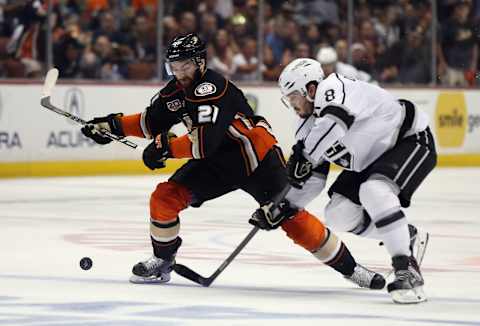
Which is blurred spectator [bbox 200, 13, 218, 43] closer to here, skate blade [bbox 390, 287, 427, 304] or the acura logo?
the acura logo

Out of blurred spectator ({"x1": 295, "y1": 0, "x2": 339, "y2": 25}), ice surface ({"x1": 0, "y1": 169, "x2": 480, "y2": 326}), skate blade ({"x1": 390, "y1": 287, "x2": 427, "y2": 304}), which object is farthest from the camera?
Answer: blurred spectator ({"x1": 295, "y1": 0, "x2": 339, "y2": 25})

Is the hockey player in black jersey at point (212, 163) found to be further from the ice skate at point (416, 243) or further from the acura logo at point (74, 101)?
the acura logo at point (74, 101)

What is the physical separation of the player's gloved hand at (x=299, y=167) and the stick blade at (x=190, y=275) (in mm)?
663

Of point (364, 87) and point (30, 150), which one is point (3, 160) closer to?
point (30, 150)

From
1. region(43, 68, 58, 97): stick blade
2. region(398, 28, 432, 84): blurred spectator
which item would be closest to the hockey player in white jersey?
region(43, 68, 58, 97): stick blade

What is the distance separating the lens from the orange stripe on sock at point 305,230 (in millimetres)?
6075

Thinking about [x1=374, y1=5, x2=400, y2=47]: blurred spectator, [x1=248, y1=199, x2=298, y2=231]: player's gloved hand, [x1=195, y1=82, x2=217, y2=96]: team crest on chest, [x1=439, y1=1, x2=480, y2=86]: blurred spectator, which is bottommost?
[x1=439, y1=1, x2=480, y2=86]: blurred spectator

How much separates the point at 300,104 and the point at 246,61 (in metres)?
9.46

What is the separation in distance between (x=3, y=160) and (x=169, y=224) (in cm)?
736

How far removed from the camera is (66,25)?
13.4m

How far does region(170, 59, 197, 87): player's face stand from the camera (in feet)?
20.1

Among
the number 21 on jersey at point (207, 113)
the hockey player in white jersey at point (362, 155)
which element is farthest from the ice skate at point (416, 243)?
the number 21 on jersey at point (207, 113)

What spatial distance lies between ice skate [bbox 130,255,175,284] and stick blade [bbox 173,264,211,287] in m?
0.05

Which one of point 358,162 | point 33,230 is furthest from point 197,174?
point 33,230
